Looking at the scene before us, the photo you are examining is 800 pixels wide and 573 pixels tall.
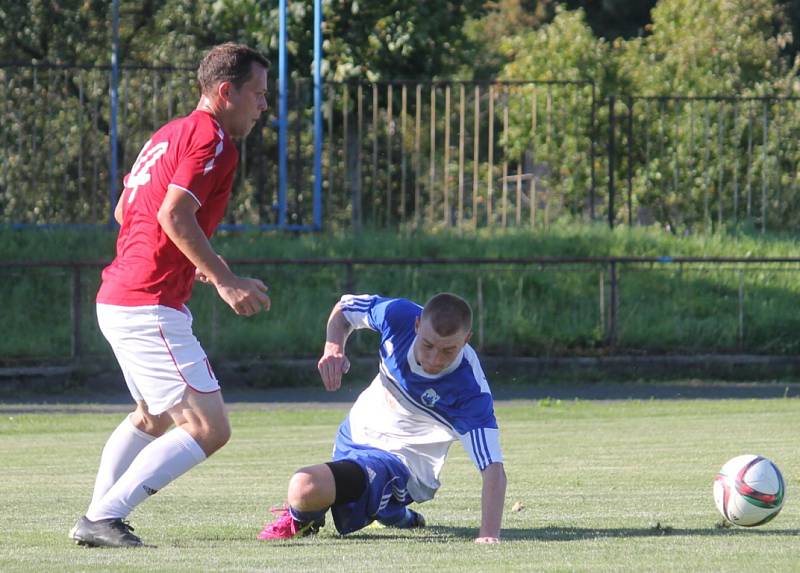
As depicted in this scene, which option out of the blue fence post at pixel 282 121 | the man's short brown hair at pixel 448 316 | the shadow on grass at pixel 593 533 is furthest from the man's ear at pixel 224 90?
the blue fence post at pixel 282 121

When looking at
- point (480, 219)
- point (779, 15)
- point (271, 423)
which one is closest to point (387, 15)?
point (480, 219)

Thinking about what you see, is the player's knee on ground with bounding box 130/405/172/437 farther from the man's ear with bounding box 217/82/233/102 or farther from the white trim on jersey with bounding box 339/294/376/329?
the man's ear with bounding box 217/82/233/102

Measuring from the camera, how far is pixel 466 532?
6887mm

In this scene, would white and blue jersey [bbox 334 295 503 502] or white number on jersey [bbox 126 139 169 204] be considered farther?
white and blue jersey [bbox 334 295 503 502]

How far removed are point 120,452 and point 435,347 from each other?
147 cm

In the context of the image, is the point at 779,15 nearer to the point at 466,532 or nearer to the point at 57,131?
the point at 57,131

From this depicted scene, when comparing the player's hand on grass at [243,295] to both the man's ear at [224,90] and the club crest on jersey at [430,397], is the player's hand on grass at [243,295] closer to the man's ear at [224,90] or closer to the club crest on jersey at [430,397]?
the man's ear at [224,90]

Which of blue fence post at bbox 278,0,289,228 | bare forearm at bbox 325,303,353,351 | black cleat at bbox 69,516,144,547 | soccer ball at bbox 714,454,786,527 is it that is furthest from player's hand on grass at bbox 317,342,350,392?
blue fence post at bbox 278,0,289,228

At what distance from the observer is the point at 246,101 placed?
624 centimetres

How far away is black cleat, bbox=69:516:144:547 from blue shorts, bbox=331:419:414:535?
988 millimetres

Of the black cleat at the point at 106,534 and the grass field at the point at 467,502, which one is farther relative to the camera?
the black cleat at the point at 106,534

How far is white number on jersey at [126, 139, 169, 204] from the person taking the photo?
20.4 feet

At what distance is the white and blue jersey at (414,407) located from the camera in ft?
21.7

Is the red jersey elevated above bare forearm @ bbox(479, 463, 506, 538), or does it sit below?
above
